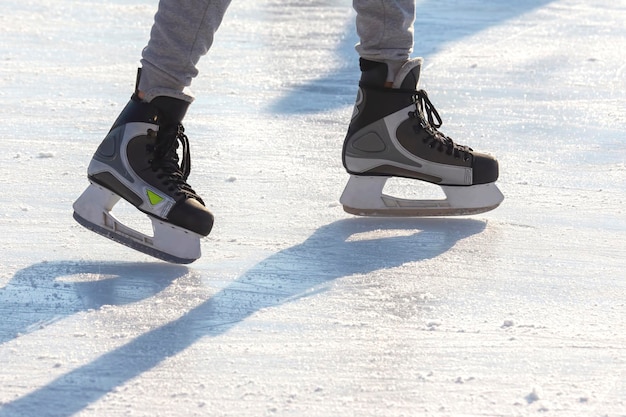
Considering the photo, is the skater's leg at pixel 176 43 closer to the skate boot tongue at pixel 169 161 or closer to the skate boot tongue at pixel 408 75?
the skate boot tongue at pixel 169 161

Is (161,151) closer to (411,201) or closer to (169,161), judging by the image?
(169,161)

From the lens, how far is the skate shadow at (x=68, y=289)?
1688 millimetres

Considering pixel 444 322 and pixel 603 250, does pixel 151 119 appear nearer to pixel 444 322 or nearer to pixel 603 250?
pixel 444 322

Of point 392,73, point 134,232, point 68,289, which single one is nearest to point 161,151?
point 134,232

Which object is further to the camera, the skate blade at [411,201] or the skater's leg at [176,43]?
the skate blade at [411,201]

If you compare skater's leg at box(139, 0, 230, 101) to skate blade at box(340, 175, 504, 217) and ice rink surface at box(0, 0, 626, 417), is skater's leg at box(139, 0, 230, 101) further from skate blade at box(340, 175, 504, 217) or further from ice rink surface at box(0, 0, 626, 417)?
skate blade at box(340, 175, 504, 217)

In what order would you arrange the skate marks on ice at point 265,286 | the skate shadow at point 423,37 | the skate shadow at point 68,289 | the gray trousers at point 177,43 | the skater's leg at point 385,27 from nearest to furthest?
1. the skate marks on ice at point 265,286
2. the skate shadow at point 68,289
3. the gray trousers at point 177,43
4. the skater's leg at point 385,27
5. the skate shadow at point 423,37

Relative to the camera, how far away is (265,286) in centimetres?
183

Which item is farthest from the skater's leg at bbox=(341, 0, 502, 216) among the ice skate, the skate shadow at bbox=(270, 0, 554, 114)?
the skate shadow at bbox=(270, 0, 554, 114)

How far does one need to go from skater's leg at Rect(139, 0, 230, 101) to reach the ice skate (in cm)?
38

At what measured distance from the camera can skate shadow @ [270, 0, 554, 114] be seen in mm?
3162

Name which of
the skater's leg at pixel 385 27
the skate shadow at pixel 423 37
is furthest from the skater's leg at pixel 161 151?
the skate shadow at pixel 423 37

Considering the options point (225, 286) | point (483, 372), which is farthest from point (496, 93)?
point (483, 372)

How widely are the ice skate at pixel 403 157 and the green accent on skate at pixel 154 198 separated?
1.37ft
